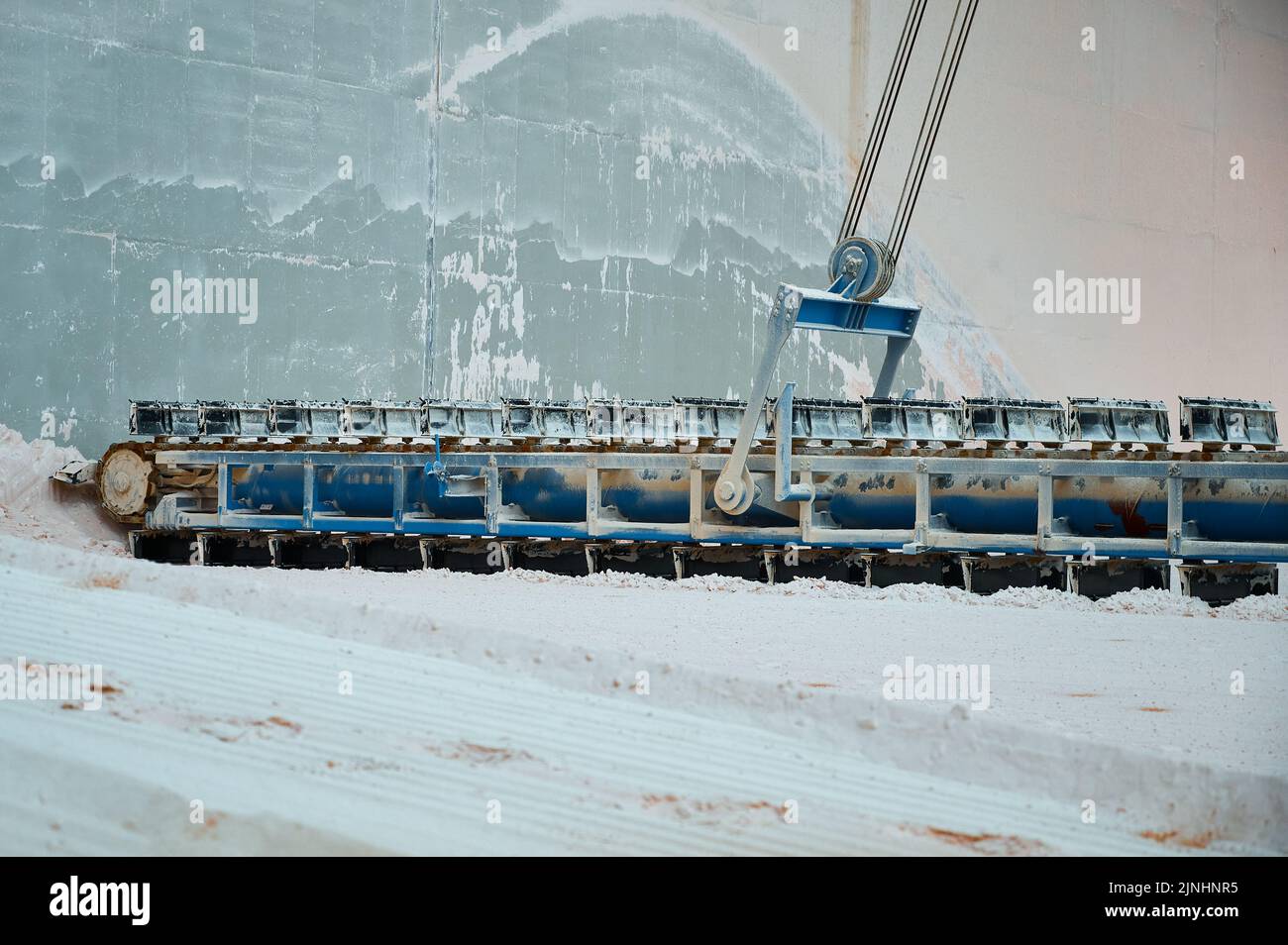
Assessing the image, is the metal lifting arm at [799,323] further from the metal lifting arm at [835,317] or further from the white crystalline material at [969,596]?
the white crystalline material at [969,596]

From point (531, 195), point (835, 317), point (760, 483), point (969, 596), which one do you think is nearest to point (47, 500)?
point (531, 195)

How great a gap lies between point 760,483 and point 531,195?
6.11 metres

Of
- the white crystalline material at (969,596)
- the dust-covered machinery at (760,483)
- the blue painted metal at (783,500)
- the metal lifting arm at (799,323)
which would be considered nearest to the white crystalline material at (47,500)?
the dust-covered machinery at (760,483)

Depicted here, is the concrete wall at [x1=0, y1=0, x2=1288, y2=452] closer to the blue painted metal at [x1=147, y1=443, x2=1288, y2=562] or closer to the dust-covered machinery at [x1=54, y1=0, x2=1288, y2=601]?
the dust-covered machinery at [x1=54, y1=0, x2=1288, y2=601]

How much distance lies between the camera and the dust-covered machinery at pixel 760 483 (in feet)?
32.5

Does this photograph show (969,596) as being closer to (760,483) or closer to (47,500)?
(760,483)

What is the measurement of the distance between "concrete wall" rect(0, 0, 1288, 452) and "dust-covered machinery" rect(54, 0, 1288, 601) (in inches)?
64.2

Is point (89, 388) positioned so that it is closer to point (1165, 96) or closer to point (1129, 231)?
point (1129, 231)

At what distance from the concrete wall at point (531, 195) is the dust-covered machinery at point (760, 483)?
1.63 meters

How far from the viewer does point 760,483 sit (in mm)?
10641

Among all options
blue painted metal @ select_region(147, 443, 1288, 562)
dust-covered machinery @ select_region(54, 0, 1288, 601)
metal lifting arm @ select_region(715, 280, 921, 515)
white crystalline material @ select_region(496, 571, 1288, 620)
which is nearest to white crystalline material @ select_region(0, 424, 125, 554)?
dust-covered machinery @ select_region(54, 0, 1288, 601)

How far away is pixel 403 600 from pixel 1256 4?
69.9 feet

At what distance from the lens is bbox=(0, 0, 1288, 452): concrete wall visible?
42.2ft

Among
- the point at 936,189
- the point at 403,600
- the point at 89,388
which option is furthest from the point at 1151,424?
the point at 936,189
